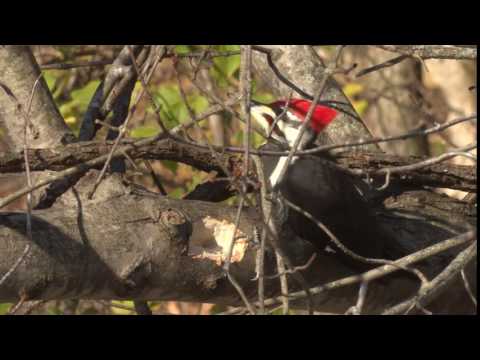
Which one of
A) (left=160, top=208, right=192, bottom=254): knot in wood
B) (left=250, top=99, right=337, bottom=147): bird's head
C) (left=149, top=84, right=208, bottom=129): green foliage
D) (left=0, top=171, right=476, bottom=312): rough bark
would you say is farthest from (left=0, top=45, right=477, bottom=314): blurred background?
(left=160, top=208, right=192, bottom=254): knot in wood

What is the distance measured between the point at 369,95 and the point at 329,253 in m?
3.38

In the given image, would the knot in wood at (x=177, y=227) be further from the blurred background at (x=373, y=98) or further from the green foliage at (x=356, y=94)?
the green foliage at (x=356, y=94)

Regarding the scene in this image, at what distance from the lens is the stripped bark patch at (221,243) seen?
2.59 meters

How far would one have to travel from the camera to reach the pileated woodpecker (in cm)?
311

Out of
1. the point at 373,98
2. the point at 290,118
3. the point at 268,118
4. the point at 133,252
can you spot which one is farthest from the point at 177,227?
the point at 373,98

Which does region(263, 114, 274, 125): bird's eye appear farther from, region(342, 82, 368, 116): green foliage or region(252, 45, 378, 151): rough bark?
region(342, 82, 368, 116): green foliage

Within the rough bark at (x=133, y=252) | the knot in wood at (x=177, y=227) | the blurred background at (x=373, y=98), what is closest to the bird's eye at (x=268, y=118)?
the rough bark at (x=133, y=252)

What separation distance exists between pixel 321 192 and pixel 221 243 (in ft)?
2.53

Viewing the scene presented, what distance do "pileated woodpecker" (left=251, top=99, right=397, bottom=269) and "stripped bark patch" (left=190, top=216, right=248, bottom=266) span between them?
433mm

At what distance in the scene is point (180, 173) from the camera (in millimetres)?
6293

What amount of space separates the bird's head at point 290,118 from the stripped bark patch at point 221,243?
0.69 metres

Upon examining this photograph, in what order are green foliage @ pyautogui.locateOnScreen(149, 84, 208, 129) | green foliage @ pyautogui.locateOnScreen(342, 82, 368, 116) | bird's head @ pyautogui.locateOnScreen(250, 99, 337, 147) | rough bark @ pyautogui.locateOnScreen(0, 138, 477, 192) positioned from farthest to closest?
1. green foliage @ pyautogui.locateOnScreen(342, 82, 368, 116)
2. green foliage @ pyautogui.locateOnScreen(149, 84, 208, 129)
3. bird's head @ pyautogui.locateOnScreen(250, 99, 337, 147)
4. rough bark @ pyautogui.locateOnScreen(0, 138, 477, 192)
